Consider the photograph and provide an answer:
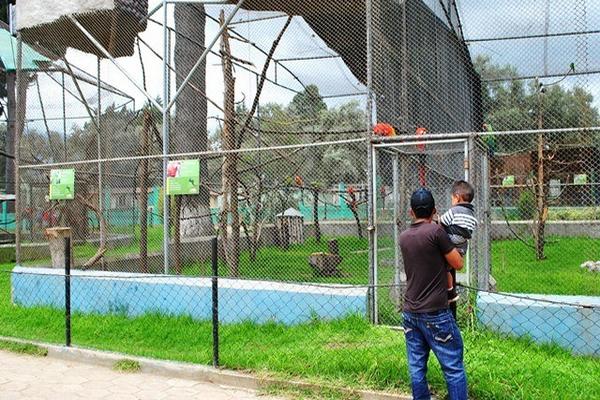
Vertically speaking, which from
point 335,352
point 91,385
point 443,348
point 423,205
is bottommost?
point 91,385

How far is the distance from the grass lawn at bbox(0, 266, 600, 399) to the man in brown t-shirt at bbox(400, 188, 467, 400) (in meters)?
0.61

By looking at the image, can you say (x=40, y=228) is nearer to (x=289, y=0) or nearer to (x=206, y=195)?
(x=206, y=195)

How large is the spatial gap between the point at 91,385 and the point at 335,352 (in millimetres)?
2068

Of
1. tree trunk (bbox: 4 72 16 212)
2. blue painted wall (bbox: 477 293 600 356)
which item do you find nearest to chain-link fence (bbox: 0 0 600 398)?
blue painted wall (bbox: 477 293 600 356)

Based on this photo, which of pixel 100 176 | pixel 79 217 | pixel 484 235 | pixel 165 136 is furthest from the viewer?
pixel 79 217

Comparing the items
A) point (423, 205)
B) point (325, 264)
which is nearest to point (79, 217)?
point (325, 264)

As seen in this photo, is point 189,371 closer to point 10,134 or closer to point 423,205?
point 423,205

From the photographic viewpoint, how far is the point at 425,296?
11.3 ft

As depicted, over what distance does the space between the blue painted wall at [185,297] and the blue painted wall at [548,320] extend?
122 centimetres

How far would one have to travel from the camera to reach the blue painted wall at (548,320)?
4.83 meters

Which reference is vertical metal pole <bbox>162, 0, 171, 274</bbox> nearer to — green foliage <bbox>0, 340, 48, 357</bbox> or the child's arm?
green foliage <bbox>0, 340, 48, 357</bbox>

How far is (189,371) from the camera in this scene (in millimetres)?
4770

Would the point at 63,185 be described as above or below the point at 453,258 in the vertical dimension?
above

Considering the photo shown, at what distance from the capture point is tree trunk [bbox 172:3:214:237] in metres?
9.89
